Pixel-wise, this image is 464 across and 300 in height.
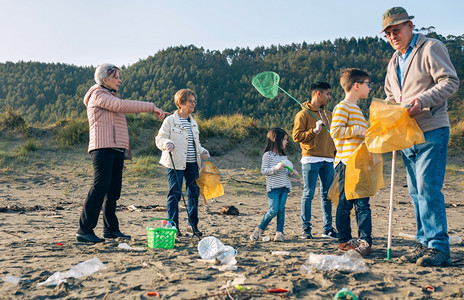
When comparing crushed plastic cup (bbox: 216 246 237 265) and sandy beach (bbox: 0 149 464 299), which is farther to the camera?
crushed plastic cup (bbox: 216 246 237 265)

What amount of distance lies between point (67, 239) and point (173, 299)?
8.23 feet

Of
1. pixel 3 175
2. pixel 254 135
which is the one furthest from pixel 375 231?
pixel 254 135

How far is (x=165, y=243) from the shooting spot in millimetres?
4477

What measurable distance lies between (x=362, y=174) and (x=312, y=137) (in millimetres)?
1234

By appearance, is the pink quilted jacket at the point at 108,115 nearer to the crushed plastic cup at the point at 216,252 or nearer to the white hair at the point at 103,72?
the white hair at the point at 103,72

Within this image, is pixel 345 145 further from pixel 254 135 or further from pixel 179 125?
pixel 254 135

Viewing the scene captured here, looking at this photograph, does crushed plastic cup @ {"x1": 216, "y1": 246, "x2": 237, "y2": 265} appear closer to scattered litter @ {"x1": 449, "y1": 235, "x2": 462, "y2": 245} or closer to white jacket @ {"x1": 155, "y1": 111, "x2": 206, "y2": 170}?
white jacket @ {"x1": 155, "y1": 111, "x2": 206, "y2": 170}

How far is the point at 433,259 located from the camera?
12.1ft

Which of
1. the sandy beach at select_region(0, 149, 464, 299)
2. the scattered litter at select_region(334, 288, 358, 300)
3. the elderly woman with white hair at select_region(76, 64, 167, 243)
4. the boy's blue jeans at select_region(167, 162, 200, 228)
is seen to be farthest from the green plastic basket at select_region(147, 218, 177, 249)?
the scattered litter at select_region(334, 288, 358, 300)

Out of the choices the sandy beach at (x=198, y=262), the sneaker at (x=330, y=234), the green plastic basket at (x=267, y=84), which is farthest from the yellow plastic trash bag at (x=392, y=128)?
the green plastic basket at (x=267, y=84)

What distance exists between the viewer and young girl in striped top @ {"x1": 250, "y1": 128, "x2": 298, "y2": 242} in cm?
508

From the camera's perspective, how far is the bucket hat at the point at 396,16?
388cm

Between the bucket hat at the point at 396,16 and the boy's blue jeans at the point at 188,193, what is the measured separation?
2713mm

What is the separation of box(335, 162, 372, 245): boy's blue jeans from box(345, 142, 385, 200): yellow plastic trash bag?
0.16 meters
